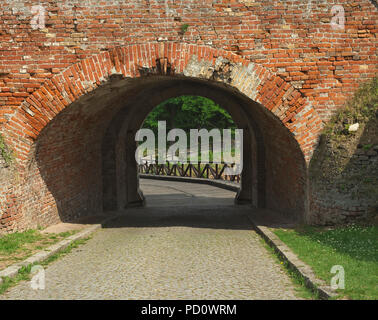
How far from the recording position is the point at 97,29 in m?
9.55

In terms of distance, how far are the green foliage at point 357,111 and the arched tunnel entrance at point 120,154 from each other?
81 cm

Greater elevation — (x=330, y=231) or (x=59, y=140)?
(x=59, y=140)

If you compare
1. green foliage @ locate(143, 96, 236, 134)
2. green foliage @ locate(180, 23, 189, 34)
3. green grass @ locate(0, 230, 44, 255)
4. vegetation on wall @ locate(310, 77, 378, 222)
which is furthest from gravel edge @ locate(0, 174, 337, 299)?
green foliage @ locate(143, 96, 236, 134)

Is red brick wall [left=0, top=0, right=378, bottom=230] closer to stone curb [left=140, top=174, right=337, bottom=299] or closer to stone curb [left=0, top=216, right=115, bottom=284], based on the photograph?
stone curb [left=0, top=216, right=115, bottom=284]

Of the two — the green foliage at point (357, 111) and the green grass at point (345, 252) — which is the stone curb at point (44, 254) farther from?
the green foliage at point (357, 111)

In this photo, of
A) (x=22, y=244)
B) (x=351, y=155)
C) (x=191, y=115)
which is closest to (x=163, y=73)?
(x=351, y=155)

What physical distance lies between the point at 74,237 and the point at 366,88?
6.12 metres

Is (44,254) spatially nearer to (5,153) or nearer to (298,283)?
(5,153)

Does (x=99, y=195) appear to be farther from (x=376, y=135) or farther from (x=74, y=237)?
(x=376, y=135)

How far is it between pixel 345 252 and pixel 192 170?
23150mm

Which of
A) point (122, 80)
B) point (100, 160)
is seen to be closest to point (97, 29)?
point (122, 80)

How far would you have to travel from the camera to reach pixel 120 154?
14.8 meters

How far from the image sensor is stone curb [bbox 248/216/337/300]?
5.28 m

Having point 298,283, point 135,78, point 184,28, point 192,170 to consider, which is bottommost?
point 192,170
